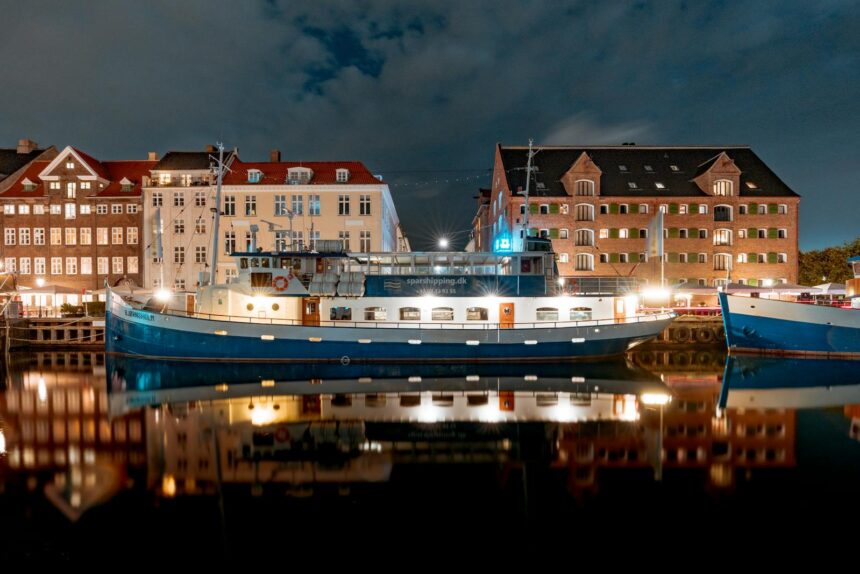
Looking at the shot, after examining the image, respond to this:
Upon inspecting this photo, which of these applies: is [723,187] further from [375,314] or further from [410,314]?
[375,314]

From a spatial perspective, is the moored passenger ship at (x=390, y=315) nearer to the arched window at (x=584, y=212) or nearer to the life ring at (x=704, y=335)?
the life ring at (x=704, y=335)

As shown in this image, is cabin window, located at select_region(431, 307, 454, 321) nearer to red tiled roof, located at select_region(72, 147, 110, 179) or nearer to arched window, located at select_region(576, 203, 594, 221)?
arched window, located at select_region(576, 203, 594, 221)

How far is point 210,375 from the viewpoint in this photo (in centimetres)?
2144

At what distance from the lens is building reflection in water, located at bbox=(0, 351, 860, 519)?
34.3 feet

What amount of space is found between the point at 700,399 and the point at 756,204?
32.5m

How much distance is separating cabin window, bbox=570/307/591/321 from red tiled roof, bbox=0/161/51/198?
1720 inches

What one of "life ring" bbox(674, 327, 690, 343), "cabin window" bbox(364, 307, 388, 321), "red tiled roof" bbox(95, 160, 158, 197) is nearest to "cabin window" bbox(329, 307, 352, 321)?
"cabin window" bbox(364, 307, 388, 321)

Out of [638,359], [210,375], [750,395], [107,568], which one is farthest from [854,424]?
[210,375]

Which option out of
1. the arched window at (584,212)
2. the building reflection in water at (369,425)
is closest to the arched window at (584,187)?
the arched window at (584,212)

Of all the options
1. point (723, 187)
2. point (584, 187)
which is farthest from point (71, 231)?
point (723, 187)

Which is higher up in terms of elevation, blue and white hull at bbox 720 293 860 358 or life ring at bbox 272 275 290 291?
life ring at bbox 272 275 290 291

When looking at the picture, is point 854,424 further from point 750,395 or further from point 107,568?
point 107,568

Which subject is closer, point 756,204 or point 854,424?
point 854,424

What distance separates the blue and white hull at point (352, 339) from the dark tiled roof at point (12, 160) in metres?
32.2
